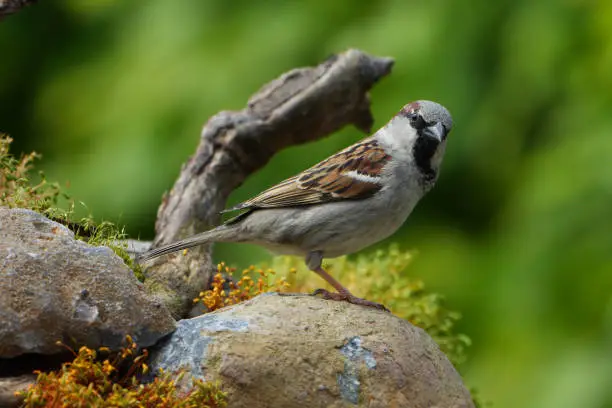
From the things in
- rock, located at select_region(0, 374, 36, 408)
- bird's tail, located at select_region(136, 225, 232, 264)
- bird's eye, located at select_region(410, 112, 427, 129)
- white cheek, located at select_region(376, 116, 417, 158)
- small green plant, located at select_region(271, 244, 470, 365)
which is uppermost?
bird's eye, located at select_region(410, 112, 427, 129)

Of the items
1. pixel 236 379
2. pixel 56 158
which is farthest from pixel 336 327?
pixel 56 158

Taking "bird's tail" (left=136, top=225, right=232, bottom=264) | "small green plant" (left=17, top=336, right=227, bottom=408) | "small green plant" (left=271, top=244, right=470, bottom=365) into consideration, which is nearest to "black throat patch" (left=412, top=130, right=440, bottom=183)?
"bird's tail" (left=136, top=225, right=232, bottom=264)

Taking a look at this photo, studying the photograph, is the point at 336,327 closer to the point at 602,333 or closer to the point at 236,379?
the point at 236,379

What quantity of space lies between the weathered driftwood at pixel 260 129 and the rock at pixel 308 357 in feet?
3.76

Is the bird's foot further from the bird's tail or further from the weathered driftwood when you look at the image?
the weathered driftwood

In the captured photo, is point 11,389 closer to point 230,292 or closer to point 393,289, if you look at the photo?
point 230,292

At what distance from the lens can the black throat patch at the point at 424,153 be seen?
14.8 ft

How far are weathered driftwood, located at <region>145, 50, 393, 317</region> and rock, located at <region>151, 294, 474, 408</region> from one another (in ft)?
3.76

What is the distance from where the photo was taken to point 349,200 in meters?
4.52

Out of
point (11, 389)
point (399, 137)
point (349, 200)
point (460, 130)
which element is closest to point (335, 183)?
point (349, 200)

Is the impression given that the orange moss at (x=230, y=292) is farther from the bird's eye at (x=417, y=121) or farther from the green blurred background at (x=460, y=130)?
the green blurred background at (x=460, y=130)

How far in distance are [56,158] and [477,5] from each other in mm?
3331

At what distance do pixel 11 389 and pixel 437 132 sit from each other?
6.81ft

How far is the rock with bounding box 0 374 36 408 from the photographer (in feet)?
11.2
